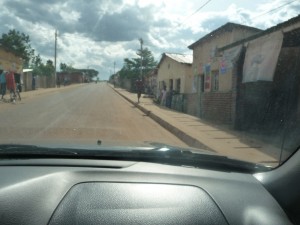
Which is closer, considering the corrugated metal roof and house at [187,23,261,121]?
house at [187,23,261,121]

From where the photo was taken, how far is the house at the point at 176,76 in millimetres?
28361

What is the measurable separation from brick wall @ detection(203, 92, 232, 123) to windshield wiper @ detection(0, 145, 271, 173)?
46.0 ft

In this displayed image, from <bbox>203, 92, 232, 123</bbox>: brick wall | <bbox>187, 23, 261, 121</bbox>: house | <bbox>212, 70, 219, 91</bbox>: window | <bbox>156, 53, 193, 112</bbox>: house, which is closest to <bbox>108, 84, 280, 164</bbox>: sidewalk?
<bbox>203, 92, 232, 123</bbox>: brick wall

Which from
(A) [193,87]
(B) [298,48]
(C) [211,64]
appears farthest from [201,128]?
(A) [193,87]

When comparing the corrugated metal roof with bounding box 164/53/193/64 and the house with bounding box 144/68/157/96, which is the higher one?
the corrugated metal roof with bounding box 164/53/193/64

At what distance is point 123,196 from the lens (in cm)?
205

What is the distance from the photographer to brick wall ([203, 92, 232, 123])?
16812 millimetres

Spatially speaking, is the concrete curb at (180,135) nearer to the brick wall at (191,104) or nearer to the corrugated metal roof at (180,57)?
the brick wall at (191,104)

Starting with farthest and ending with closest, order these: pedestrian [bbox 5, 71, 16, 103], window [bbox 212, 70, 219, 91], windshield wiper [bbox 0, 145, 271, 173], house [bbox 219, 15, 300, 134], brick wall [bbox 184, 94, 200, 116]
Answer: pedestrian [bbox 5, 71, 16, 103] < brick wall [bbox 184, 94, 200, 116] < window [bbox 212, 70, 219, 91] < house [bbox 219, 15, 300, 134] < windshield wiper [bbox 0, 145, 271, 173]

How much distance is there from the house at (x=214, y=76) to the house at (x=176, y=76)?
1978mm

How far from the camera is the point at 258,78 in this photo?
1315 centimetres

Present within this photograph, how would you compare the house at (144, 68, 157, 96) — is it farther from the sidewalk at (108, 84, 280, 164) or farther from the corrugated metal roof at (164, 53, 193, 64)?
the sidewalk at (108, 84, 280, 164)

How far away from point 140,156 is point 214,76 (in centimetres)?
2037

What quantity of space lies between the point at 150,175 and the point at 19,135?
1012 cm
